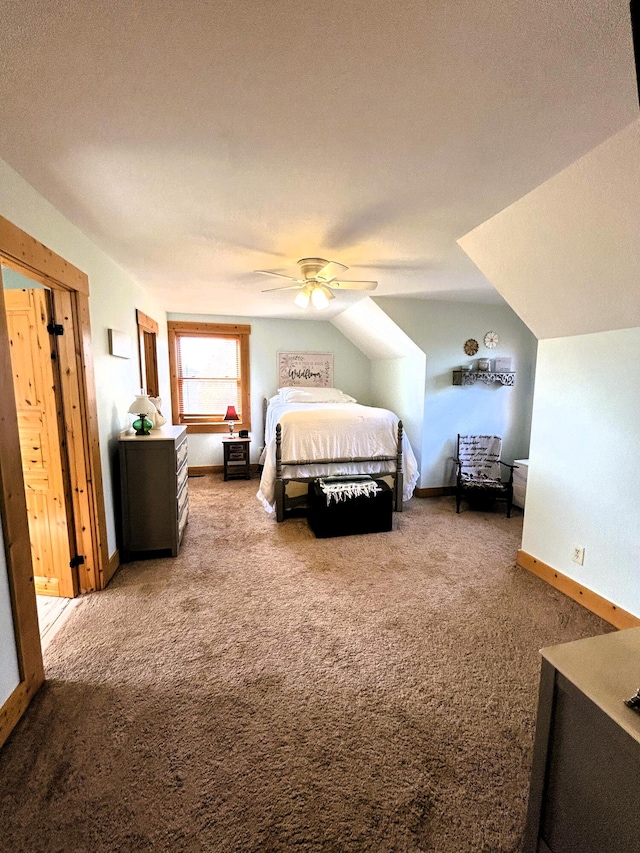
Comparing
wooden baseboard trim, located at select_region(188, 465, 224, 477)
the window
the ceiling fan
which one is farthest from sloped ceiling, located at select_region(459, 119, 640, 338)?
wooden baseboard trim, located at select_region(188, 465, 224, 477)

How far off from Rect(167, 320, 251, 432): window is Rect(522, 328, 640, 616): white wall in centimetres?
398

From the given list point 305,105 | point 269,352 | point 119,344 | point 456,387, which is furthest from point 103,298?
point 456,387

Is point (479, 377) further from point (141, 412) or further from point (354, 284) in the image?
point (141, 412)

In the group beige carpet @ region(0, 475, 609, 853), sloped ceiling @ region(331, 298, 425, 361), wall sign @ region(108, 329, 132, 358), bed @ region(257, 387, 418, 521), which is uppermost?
sloped ceiling @ region(331, 298, 425, 361)

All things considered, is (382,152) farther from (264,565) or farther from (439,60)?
(264,565)

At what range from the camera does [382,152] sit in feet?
4.83

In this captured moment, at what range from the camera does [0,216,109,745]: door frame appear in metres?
1.52

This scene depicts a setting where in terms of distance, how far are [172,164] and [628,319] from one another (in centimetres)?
249

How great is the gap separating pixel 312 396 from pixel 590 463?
3279 millimetres

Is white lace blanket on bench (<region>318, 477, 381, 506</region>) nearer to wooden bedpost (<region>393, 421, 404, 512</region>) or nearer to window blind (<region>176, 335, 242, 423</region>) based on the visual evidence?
wooden bedpost (<region>393, 421, 404, 512</region>)

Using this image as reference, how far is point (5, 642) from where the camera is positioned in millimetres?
1482

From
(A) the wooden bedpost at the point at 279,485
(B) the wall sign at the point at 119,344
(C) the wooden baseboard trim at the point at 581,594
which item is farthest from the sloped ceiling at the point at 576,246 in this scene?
(B) the wall sign at the point at 119,344

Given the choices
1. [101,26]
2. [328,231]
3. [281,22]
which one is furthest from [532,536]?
[101,26]

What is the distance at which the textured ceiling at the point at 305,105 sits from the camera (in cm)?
93
